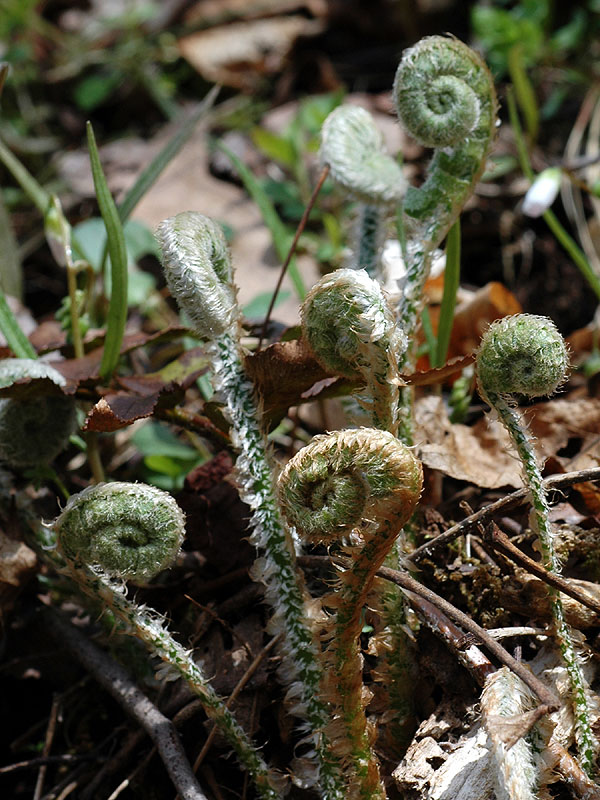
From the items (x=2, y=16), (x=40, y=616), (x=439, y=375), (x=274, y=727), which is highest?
(x=2, y=16)

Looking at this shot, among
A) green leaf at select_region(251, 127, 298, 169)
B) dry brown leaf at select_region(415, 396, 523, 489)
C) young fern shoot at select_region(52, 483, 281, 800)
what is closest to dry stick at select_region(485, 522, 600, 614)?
dry brown leaf at select_region(415, 396, 523, 489)

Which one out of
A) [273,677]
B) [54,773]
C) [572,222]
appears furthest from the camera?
[572,222]

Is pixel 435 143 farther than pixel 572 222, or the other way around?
pixel 572 222

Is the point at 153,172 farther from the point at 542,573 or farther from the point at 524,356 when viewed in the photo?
the point at 542,573

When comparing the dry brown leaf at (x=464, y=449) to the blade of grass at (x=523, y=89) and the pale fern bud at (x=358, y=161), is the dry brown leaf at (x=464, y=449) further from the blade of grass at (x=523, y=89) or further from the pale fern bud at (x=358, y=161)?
the blade of grass at (x=523, y=89)

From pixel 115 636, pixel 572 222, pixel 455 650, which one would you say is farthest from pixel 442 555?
pixel 572 222

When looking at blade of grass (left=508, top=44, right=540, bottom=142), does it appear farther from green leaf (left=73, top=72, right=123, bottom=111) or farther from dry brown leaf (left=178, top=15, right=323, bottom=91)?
green leaf (left=73, top=72, right=123, bottom=111)

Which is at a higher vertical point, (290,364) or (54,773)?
(290,364)

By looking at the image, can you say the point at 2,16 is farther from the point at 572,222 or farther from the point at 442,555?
the point at 442,555
